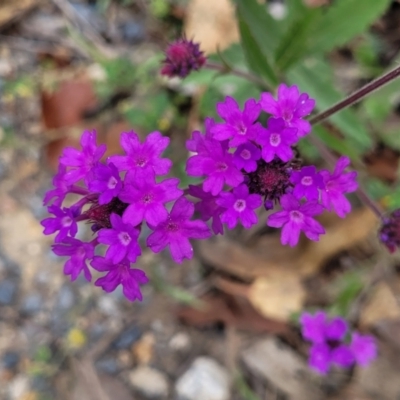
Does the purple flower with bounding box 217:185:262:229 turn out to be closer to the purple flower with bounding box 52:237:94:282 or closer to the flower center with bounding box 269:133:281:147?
the flower center with bounding box 269:133:281:147

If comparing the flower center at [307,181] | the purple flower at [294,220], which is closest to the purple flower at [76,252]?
the purple flower at [294,220]

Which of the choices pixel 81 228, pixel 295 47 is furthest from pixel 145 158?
pixel 81 228

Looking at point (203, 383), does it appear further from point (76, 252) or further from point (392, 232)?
point (76, 252)

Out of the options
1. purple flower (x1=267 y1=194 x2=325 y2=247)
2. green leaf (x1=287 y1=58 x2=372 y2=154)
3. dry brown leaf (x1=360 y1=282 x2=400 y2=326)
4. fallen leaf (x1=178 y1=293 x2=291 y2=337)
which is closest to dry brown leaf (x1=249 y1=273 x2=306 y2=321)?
fallen leaf (x1=178 y1=293 x2=291 y2=337)

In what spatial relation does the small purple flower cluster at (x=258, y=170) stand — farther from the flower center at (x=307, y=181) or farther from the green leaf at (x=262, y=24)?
the green leaf at (x=262, y=24)

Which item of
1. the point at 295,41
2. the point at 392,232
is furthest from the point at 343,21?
the point at 392,232

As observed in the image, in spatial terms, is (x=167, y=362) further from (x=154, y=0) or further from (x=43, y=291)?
(x=154, y=0)
